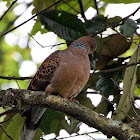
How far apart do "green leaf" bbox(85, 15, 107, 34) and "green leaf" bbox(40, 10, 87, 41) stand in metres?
0.09

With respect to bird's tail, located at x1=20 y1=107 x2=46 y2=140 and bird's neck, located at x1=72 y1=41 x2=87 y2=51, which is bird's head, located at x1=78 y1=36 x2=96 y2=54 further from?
bird's tail, located at x1=20 y1=107 x2=46 y2=140

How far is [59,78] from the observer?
327 cm

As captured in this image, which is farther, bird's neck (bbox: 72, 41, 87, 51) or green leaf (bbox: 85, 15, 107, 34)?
green leaf (bbox: 85, 15, 107, 34)

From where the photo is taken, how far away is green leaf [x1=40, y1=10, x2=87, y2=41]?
156 inches

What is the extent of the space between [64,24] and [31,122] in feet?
4.47

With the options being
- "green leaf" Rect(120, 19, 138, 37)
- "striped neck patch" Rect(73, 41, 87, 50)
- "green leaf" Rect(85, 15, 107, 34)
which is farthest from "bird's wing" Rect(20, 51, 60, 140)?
"green leaf" Rect(120, 19, 138, 37)

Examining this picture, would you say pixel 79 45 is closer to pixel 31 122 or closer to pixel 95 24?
pixel 95 24

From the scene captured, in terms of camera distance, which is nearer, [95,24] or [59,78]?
→ [59,78]

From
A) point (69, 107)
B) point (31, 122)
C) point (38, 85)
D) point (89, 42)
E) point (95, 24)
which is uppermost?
point (95, 24)

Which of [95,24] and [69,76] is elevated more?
[95,24]

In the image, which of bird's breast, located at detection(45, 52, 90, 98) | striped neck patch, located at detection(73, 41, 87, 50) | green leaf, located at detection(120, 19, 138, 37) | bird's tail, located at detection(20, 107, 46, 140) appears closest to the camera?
bird's breast, located at detection(45, 52, 90, 98)

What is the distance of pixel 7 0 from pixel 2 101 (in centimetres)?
218

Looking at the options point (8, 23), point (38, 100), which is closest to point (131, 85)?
point (38, 100)

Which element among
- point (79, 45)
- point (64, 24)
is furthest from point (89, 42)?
point (64, 24)
